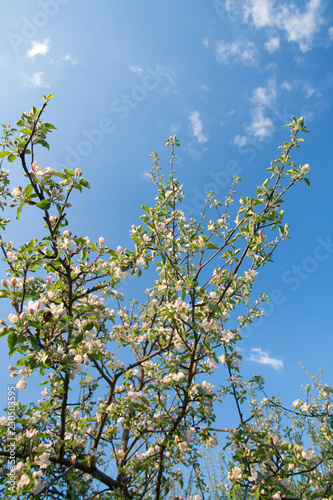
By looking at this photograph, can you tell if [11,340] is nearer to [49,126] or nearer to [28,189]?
[28,189]

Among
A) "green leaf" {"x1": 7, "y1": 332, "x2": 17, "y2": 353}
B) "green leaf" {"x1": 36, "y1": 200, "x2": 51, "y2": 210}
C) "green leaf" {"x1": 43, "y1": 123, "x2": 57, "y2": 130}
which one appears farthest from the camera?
"green leaf" {"x1": 43, "y1": 123, "x2": 57, "y2": 130}

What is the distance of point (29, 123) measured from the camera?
2.42m

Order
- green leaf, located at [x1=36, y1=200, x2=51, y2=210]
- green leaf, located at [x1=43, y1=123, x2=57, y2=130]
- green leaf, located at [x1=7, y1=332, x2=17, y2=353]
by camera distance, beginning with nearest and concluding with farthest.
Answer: green leaf, located at [x1=7, y1=332, x2=17, y2=353] → green leaf, located at [x1=36, y1=200, x2=51, y2=210] → green leaf, located at [x1=43, y1=123, x2=57, y2=130]

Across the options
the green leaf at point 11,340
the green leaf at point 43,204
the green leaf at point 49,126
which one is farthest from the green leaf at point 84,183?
the green leaf at point 11,340

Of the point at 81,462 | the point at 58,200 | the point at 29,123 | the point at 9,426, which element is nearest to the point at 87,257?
the point at 58,200

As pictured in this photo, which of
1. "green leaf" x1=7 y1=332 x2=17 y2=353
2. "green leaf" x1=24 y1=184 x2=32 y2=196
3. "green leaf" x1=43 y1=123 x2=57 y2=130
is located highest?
"green leaf" x1=43 y1=123 x2=57 y2=130

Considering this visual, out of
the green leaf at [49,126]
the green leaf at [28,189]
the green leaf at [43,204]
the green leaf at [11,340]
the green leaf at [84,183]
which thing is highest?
the green leaf at [49,126]

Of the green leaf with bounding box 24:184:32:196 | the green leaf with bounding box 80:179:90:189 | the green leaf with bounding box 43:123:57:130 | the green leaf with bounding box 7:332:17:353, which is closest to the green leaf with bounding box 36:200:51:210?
the green leaf with bounding box 24:184:32:196

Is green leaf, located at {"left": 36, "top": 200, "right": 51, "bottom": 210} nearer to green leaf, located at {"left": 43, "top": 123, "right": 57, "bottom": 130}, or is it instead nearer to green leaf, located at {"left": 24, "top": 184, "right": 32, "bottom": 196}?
green leaf, located at {"left": 24, "top": 184, "right": 32, "bottom": 196}

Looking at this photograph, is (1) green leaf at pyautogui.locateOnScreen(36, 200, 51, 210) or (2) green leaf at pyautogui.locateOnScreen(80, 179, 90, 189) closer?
(1) green leaf at pyautogui.locateOnScreen(36, 200, 51, 210)

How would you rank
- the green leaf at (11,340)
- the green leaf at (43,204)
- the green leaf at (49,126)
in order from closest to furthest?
the green leaf at (11,340)
the green leaf at (43,204)
the green leaf at (49,126)

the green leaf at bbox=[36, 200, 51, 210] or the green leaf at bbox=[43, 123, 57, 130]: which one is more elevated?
the green leaf at bbox=[43, 123, 57, 130]

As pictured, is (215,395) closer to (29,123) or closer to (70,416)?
(70,416)

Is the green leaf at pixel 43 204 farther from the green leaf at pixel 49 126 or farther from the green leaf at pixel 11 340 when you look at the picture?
the green leaf at pixel 11 340
